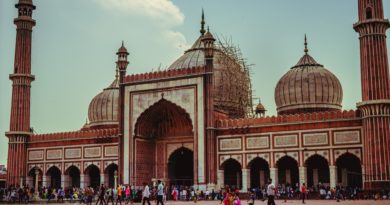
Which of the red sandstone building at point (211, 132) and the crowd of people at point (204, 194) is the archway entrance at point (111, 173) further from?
the crowd of people at point (204, 194)

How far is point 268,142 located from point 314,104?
196 inches

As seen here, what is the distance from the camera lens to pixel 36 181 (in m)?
31.2

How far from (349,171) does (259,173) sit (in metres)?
4.36

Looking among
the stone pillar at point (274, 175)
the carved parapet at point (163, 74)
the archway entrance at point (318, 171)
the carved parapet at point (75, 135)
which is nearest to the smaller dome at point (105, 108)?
the carved parapet at point (75, 135)

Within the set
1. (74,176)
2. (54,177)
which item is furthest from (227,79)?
(54,177)

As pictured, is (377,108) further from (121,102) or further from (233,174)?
(121,102)

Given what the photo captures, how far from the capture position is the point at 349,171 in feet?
80.1

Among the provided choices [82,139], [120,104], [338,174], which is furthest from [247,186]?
[82,139]

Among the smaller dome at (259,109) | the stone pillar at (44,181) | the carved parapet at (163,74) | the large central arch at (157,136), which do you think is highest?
the carved parapet at (163,74)

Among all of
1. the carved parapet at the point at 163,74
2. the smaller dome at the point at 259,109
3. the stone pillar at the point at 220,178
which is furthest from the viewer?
the smaller dome at the point at 259,109

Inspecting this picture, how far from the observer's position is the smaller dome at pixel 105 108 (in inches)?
1362

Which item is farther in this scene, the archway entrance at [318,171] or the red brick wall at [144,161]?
the red brick wall at [144,161]

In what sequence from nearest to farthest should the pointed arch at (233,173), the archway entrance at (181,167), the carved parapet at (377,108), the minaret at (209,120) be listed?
the carved parapet at (377,108), the minaret at (209,120), the pointed arch at (233,173), the archway entrance at (181,167)

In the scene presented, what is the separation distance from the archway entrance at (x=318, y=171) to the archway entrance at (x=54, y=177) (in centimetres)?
1511
